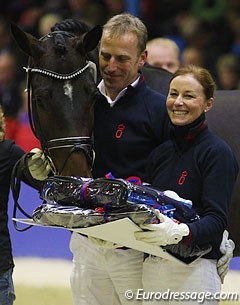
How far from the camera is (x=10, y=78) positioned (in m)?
8.56

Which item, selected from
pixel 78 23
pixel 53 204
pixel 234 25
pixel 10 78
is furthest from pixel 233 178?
pixel 10 78

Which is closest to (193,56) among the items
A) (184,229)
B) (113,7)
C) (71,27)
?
(113,7)

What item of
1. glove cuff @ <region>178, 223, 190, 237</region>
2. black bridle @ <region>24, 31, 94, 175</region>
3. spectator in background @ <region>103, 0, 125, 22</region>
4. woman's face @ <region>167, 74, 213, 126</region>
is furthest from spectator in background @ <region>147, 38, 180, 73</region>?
spectator in background @ <region>103, 0, 125, 22</region>

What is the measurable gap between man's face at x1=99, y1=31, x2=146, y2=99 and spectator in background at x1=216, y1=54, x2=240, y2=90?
13.1 ft

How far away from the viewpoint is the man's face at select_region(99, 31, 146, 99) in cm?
352

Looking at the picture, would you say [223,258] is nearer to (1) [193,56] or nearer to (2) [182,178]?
(2) [182,178]

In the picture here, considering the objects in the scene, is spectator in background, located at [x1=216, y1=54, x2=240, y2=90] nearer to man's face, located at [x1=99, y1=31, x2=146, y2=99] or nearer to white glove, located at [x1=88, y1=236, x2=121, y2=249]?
man's face, located at [x1=99, y1=31, x2=146, y2=99]

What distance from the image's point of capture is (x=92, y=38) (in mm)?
3572

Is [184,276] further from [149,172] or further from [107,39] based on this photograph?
[107,39]

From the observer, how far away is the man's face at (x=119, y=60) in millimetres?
3516

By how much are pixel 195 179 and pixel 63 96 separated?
0.59 m

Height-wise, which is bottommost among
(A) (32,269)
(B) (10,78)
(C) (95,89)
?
(A) (32,269)

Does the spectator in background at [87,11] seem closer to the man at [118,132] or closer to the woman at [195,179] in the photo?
the man at [118,132]

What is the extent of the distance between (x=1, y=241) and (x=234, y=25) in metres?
4.53
